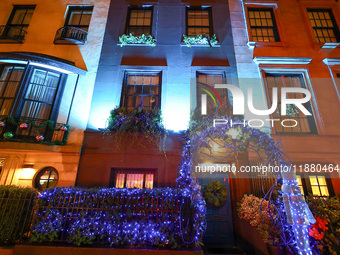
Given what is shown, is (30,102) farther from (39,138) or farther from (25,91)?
(39,138)

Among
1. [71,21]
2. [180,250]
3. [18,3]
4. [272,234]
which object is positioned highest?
[18,3]

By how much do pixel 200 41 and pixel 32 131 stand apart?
922 centimetres

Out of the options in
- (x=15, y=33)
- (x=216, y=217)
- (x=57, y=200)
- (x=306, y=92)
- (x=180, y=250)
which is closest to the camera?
(x=180, y=250)

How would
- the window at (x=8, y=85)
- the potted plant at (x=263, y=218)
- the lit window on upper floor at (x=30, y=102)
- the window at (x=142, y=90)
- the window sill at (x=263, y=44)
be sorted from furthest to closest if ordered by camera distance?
the window sill at (x=263, y=44) < the window at (x=142, y=90) < the window at (x=8, y=85) < the lit window on upper floor at (x=30, y=102) < the potted plant at (x=263, y=218)

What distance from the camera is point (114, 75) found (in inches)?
357

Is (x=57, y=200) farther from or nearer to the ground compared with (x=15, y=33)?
nearer to the ground

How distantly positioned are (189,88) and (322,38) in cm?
848

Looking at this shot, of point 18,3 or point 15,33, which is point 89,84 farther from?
point 18,3

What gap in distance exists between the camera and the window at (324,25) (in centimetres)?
1030

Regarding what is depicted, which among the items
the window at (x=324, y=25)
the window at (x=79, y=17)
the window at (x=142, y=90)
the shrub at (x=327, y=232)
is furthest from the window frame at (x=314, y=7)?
the window at (x=79, y=17)

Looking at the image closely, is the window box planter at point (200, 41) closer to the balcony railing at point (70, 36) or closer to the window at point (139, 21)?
the window at point (139, 21)

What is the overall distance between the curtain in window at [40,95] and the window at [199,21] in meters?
7.74

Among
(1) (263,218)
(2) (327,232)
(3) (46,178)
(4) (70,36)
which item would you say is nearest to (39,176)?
(3) (46,178)

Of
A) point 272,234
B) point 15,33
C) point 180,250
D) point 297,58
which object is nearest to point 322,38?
point 297,58
